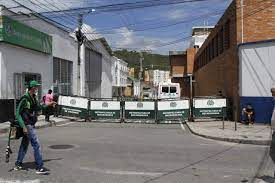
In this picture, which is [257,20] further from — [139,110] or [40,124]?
[40,124]

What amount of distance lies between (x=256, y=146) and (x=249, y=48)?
26.0ft

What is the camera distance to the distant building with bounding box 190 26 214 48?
6771 centimetres

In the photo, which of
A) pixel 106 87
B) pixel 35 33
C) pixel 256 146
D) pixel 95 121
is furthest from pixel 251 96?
pixel 106 87

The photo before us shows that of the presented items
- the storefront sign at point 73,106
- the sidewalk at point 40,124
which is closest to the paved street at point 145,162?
the sidewalk at point 40,124

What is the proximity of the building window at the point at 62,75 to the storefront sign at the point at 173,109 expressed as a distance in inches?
413

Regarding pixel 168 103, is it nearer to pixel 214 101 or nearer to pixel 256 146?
pixel 214 101

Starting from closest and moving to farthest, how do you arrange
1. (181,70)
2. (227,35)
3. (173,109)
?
1. (173,109)
2. (227,35)
3. (181,70)

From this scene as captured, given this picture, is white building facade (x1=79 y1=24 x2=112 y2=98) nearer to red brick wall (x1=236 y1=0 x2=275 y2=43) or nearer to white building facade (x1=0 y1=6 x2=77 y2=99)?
white building facade (x1=0 y1=6 x2=77 y2=99)

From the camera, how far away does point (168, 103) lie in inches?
938

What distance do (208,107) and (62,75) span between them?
14.1 m

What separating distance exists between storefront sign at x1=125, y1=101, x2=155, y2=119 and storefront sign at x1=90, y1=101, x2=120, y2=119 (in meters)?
0.55

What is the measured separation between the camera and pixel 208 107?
23.7 metres

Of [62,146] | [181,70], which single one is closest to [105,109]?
[62,146]

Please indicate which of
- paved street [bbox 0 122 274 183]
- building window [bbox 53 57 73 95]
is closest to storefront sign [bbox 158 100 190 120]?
paved street [bbox 0 122 274 183]
